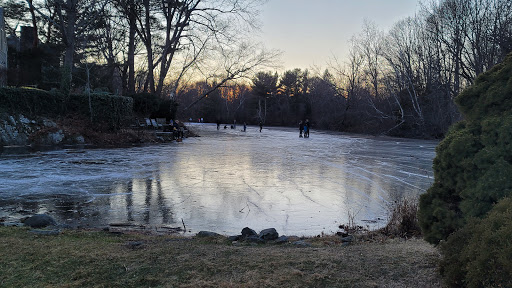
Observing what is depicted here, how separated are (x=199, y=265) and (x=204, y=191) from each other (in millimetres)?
5859

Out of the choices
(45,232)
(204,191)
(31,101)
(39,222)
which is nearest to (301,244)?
(45,232)

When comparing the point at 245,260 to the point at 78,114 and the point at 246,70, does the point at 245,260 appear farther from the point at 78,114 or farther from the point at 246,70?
the point at 246,70

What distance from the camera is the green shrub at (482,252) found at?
2.60m

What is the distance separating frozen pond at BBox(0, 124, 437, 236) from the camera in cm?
722

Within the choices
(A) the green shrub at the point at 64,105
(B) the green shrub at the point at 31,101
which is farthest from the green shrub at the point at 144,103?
(B) the green shrub at the point at 31,101

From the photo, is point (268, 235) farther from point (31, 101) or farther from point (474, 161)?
point (31, 101)

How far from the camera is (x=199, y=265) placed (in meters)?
3.84

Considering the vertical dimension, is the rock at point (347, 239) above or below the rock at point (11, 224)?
above

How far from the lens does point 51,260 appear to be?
3.92m

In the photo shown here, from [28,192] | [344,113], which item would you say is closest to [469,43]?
[344,113]

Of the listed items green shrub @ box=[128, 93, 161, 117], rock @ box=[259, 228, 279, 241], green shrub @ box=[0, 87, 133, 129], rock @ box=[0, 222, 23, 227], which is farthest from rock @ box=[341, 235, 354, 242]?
green shrub @ box=[128, 93, 161, 117]

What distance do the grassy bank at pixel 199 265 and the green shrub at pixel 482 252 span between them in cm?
34

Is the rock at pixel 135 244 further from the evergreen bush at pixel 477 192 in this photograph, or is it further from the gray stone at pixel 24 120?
the gray stone at pixel 24 120

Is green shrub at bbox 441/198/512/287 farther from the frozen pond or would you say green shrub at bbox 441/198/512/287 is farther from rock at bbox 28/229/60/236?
rock at bbox 28/229/60/236
